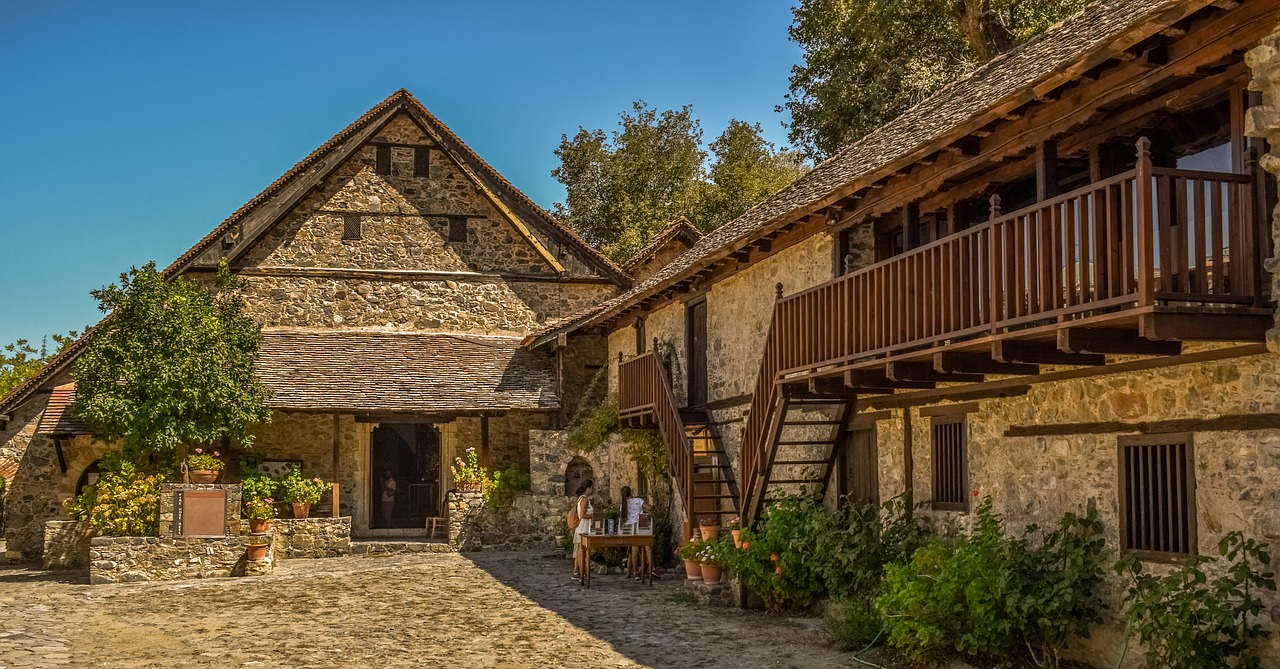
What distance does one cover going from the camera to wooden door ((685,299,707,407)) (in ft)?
64.9

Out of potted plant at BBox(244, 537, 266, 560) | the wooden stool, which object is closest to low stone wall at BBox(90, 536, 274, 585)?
potted plant at BBox(244, 537, 266, 560)

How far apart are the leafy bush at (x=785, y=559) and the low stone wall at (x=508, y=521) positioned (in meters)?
10.5

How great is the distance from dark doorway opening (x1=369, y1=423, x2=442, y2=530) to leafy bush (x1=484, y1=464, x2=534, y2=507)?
4760 millimetres

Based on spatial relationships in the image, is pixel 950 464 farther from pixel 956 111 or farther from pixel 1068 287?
pixel 1068 287

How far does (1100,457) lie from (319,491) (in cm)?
1712

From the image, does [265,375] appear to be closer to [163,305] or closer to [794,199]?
[163,305]

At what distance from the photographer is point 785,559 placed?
44.2 ft

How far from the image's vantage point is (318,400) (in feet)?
79.1

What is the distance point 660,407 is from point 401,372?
876 cm

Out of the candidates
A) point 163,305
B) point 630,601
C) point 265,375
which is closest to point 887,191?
point 630,601

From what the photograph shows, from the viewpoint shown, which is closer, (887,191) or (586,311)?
(887,191)

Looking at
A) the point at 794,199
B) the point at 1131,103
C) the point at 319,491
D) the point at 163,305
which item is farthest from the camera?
the point at 319,491

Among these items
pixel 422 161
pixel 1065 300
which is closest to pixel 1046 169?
pixel 1065 300

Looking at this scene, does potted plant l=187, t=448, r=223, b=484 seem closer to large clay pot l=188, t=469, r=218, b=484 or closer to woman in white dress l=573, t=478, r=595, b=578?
large clay pot l=188, t=469, r=218, b=484
